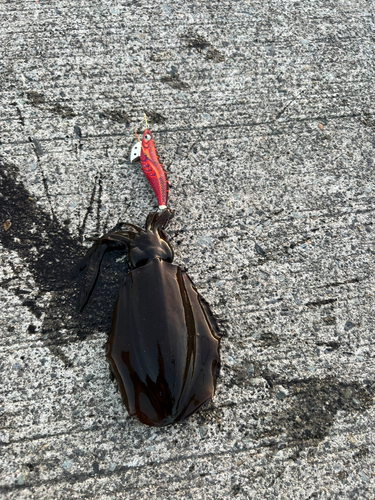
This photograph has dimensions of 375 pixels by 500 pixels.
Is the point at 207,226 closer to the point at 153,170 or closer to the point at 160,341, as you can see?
the point at 153,170

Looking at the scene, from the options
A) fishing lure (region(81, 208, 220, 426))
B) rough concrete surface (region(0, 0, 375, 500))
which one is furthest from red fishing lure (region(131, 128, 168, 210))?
fishing lure (region(81, 208, 220, 426))

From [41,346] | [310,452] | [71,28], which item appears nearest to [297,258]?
[310,452]

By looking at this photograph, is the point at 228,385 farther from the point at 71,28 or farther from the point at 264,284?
the point at 71,28

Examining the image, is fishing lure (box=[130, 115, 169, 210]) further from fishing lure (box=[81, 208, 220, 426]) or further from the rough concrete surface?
fishing lure (box=[81, 208, 220, 426])

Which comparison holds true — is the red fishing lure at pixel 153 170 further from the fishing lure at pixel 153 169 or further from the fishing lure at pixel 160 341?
the fishing lure at pixel 160 341

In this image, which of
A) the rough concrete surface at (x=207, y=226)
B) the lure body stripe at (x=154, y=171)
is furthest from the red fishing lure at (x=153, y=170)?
the rough concrete surface at (x=207, y=226)

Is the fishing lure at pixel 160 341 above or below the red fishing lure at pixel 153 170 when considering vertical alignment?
below
